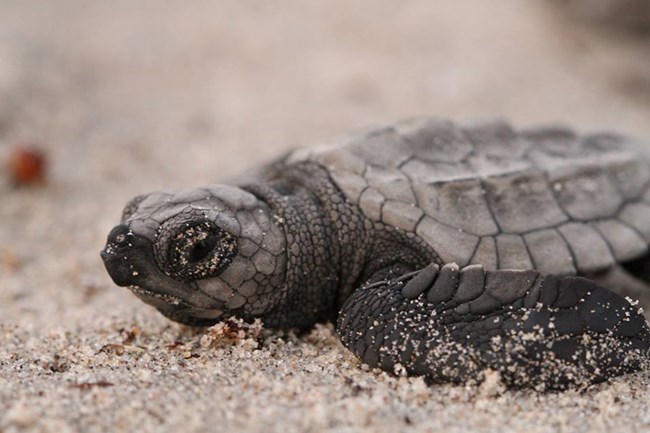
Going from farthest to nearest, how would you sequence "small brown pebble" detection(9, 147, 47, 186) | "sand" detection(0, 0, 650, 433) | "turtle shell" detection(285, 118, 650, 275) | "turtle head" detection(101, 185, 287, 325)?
"small brown pebble" detection(9, 147, 47, 186) → "turtle shell" detection(285, 118, 650, 275) → "turtle head" detection(101, 185, 287, 325) → "sand" detection(0, 0, 650, 433)

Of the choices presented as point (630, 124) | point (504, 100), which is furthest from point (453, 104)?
point (630, 124)

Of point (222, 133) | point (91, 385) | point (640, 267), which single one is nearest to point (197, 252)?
point (91, 385)

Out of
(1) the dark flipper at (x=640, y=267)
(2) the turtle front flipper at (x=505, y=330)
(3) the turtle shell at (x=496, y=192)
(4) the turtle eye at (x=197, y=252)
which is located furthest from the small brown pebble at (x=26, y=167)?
(1) the dark flipper at (x=640, y=267)

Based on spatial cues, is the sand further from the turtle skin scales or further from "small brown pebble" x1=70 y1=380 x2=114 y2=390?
the turtle skin scales

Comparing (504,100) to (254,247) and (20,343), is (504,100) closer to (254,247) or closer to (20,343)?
(254,247)

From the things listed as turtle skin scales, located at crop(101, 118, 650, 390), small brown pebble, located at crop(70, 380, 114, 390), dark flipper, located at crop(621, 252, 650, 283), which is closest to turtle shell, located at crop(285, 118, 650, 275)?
turtle skin scales, located at crop(101, 118, 650, 390)

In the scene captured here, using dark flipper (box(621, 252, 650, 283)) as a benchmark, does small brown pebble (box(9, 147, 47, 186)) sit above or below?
above

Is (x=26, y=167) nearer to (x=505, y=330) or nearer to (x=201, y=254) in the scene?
(x=201, y=254)
